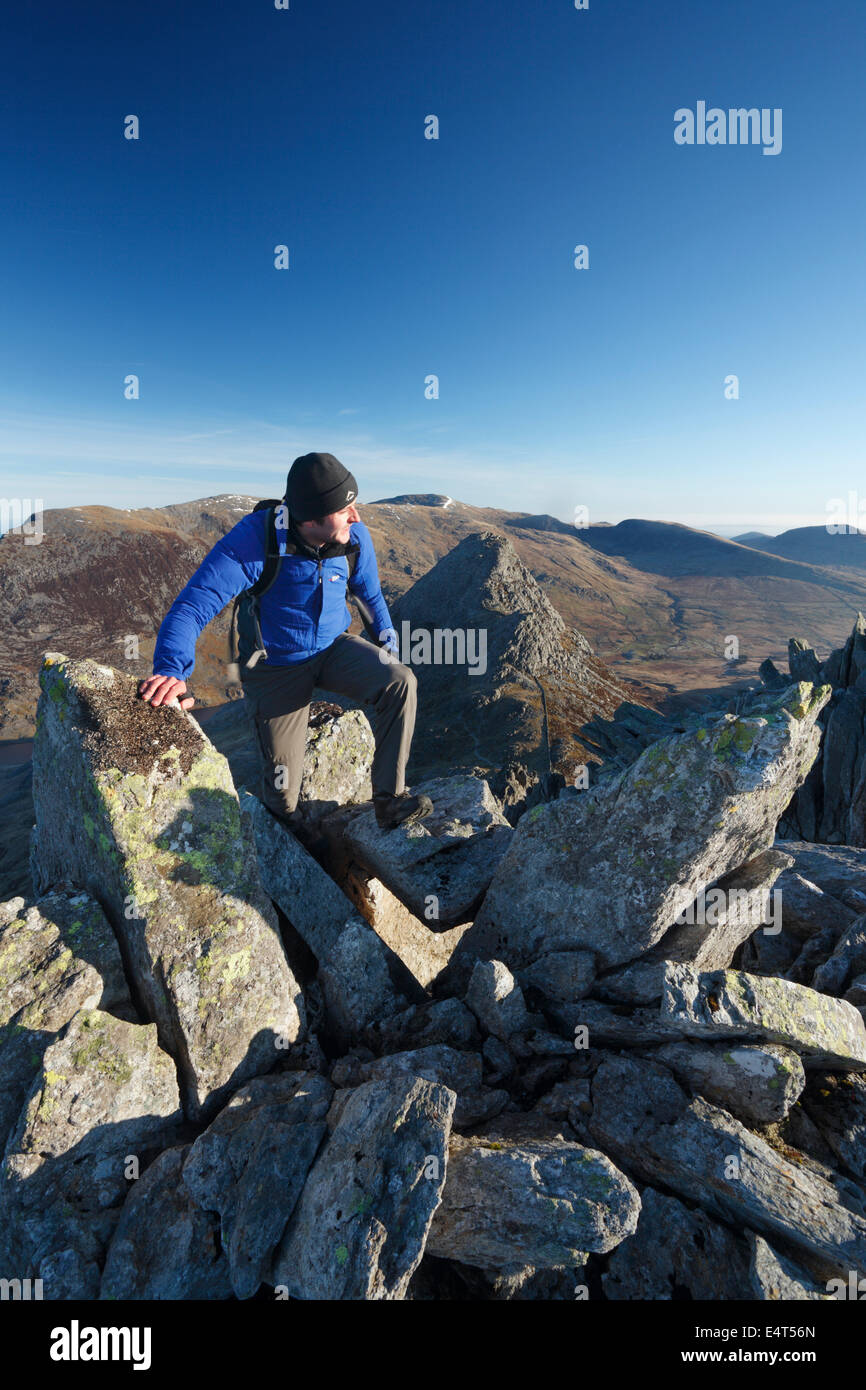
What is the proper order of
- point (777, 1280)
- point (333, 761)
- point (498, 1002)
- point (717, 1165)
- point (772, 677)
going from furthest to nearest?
point (772, 677), point (333, 761), point (498, 1002), point (717, 1165), point (777, 1280)

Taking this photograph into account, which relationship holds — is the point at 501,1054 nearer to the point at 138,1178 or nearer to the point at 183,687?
the point at 138,1178

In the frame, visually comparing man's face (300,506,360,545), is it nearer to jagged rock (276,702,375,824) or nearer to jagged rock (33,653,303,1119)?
jagged rock (33,653,303,1119)

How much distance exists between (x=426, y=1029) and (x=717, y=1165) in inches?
136

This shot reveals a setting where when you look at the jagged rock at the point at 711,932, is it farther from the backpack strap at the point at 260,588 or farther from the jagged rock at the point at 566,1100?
the backpack strap at the point at 260,588

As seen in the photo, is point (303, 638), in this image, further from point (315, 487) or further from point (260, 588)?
point (315, 487)

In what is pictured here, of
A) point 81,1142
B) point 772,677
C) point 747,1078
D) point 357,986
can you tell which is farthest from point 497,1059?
point 772,677

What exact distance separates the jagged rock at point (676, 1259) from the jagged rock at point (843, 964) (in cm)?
398

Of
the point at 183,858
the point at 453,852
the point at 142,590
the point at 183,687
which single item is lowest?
the point at 453,852

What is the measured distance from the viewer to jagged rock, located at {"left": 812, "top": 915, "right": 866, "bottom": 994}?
8.26 metres

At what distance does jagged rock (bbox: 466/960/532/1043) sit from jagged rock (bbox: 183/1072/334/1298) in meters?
2.12

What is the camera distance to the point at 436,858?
32.8 feet

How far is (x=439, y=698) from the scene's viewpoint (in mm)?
50656
